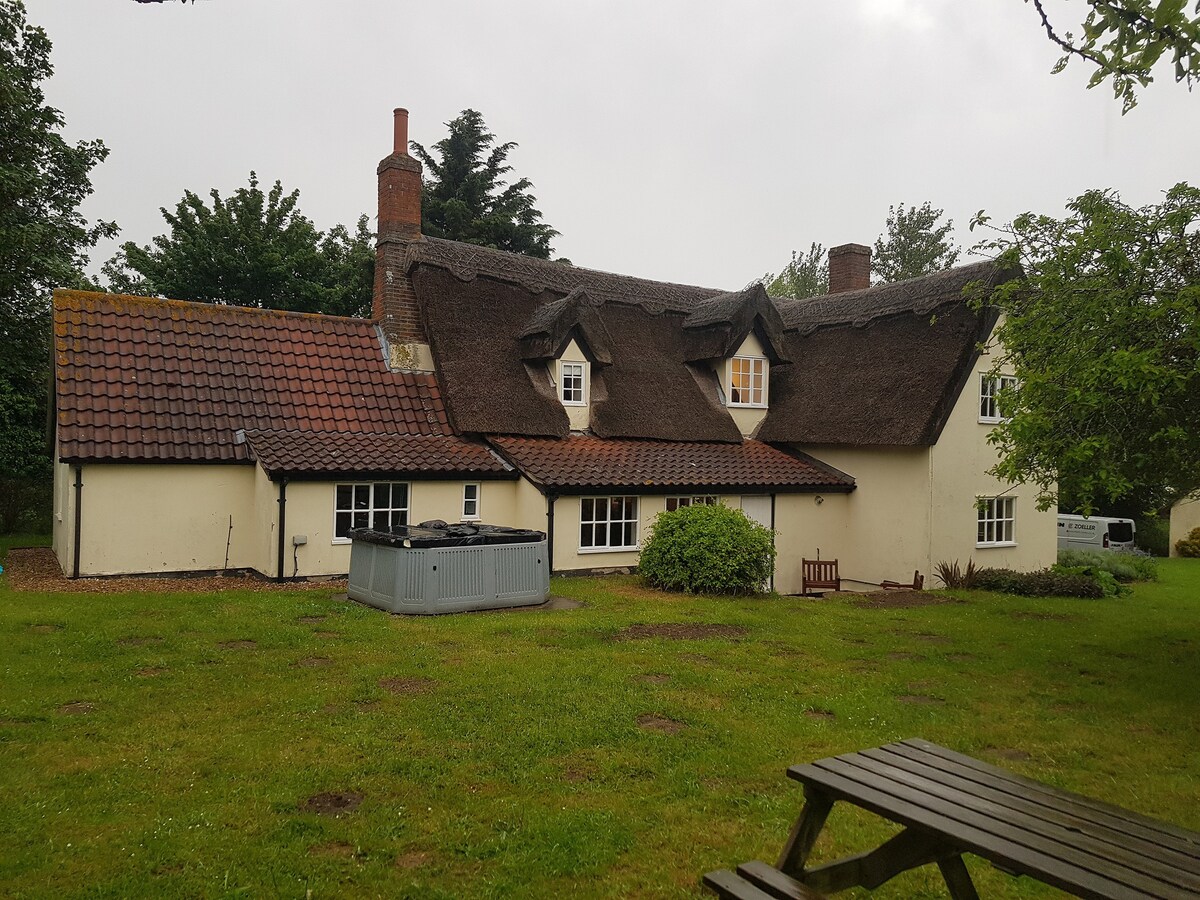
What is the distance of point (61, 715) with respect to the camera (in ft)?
24.2

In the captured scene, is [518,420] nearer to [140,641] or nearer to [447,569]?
[447,569]

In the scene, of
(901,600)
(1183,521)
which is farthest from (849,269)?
(1183,521)

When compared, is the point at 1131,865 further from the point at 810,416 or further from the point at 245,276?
the point at 245,276

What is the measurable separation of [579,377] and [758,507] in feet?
18.2

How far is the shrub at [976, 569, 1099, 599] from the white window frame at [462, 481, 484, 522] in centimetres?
1173

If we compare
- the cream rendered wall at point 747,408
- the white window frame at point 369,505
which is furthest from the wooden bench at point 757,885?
the cream rendered wall at point 747,408

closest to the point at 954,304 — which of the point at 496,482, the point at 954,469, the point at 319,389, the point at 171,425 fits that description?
the point at 954,469

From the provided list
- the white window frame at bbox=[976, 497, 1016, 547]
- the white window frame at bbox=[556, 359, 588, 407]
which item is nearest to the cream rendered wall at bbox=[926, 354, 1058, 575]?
the white window frame at bbox=[976, 497, 1016, 547]

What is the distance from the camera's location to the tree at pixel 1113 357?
8.68 m

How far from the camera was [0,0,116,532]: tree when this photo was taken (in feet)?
79.2

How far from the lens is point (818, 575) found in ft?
67.5

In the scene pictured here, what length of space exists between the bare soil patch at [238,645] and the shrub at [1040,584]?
52.0 ft

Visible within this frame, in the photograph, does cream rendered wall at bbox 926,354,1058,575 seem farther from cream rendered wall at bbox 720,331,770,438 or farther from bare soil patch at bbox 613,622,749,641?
bare soil patch at bbox 613,622,749,641

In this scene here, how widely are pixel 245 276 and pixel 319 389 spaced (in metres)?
16.9
